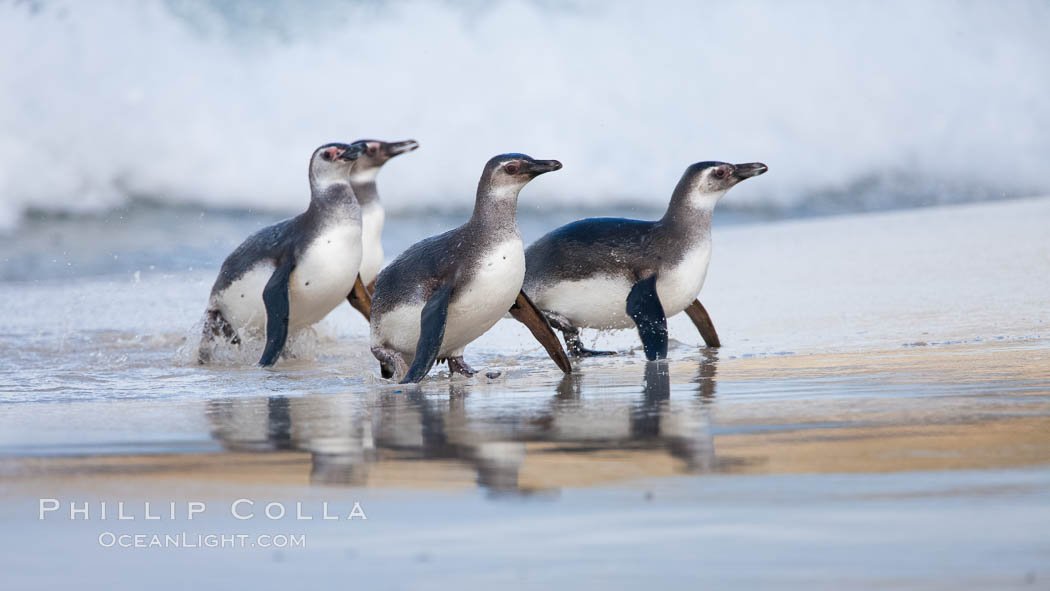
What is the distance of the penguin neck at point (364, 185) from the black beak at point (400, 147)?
1.03 feet

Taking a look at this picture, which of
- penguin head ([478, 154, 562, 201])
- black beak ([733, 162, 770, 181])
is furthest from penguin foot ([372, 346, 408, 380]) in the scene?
black beak ([733, 162, 770, 181])

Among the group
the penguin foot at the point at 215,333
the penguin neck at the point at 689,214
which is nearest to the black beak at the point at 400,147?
the penguin foot at the point at 215,333

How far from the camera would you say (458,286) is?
4727 mm

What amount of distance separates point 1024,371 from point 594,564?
2.43 meters

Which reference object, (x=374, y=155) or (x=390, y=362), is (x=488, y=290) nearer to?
(x=390, y=362)

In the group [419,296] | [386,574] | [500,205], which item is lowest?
[386,574]

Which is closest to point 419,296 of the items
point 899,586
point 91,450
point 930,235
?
point 91,450

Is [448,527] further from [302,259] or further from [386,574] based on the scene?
[302,259]

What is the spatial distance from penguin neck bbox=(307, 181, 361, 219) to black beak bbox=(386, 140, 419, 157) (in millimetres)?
450

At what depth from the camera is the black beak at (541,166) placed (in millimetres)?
4742

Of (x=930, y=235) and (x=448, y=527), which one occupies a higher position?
(x=930, y=235)

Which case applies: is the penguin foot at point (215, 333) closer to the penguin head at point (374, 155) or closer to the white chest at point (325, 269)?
the white chest at point (325, 269)

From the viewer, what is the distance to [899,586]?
177 centimetres

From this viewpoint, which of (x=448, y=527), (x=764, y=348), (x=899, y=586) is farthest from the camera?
(x=764, y=348)
